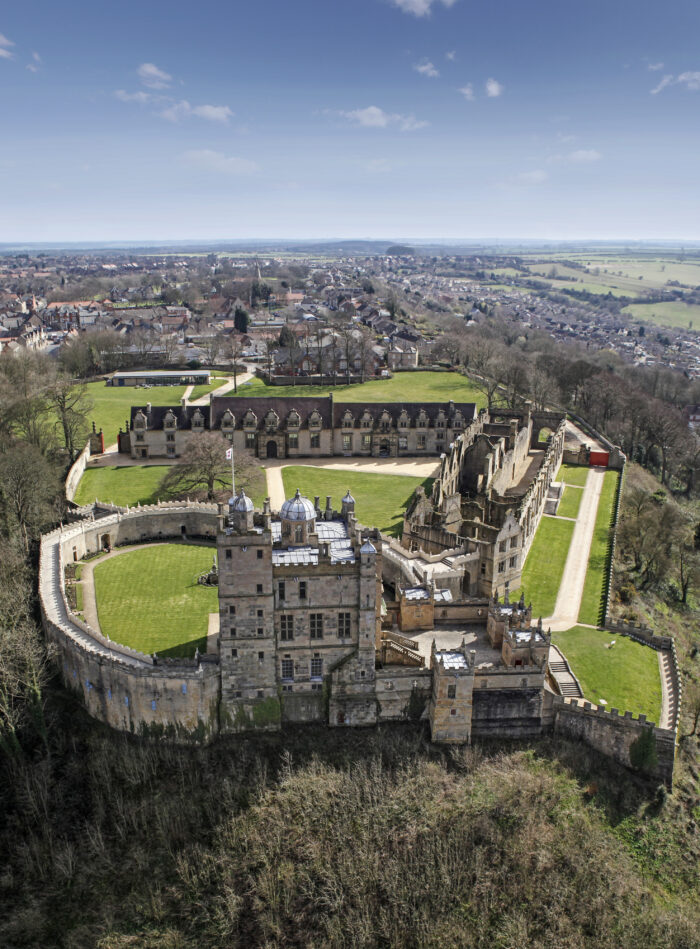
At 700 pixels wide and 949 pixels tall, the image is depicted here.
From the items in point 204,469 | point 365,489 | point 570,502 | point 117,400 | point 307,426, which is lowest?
point 570,502

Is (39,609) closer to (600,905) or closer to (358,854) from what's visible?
(358,854)

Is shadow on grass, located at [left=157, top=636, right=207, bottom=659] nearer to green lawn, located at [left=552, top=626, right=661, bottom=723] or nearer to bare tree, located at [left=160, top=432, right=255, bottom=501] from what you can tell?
green lawn, located at [left=552, top=626, right=661, bottom=723]

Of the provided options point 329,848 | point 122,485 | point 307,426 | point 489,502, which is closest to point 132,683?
point 329,848

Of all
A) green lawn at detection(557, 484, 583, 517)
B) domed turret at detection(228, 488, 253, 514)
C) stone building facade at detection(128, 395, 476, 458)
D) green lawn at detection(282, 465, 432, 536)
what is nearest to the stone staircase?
green lawn at detection(282, 465, 432, 536)

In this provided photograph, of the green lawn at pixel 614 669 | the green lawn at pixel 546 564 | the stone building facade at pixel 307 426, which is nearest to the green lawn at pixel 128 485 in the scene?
the stone building facade at pixel 307 426

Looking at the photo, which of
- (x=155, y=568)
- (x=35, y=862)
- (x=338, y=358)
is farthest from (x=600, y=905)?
(x=338, y=358)

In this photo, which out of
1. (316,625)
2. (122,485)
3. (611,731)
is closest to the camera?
(316,625)

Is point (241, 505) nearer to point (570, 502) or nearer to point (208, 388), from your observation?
point (570, 502)

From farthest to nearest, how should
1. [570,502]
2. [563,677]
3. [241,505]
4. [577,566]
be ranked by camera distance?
[570,502] < [577,566] < [563,677] < [241,505]
